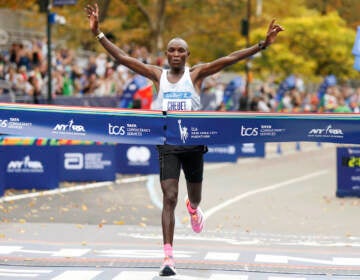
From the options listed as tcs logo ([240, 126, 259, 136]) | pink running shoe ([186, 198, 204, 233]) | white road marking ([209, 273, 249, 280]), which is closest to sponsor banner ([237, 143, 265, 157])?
pink running shoe ([186, 198, 204, 233])

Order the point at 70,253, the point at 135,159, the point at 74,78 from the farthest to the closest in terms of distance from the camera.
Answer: the point at 74,78, the point at 135,159, the point at 70,253

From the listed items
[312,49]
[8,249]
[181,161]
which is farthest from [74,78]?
[312,49]

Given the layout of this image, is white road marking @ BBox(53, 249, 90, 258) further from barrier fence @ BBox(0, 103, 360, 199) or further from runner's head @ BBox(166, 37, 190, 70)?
runner's head @ BBox(166, 37, 190, 70)

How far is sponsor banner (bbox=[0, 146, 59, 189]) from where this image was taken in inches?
688

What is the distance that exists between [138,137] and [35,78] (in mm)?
16202

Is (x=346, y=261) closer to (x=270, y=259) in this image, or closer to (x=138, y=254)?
(x=270, y=259)

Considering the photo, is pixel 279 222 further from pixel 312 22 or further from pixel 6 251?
pixel 312 22

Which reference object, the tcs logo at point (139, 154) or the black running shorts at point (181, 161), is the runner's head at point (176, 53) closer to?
the black running shorts at point (181, 161)

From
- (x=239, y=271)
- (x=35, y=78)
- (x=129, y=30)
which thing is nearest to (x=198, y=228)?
(x=239, y=271)

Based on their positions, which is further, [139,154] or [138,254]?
[139,154]

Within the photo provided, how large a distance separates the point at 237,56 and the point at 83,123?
161 centimetres

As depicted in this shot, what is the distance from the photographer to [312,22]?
61.3 meters

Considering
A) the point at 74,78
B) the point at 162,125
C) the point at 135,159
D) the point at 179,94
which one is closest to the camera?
the point at 179,94

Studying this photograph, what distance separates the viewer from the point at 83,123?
9492 millimetres
